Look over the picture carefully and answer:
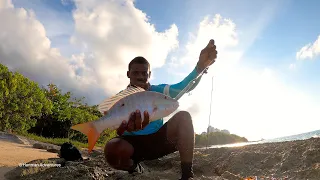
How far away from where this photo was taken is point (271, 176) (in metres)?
3.83

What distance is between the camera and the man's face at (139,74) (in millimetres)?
3683

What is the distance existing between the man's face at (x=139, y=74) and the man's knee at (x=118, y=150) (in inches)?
30.0

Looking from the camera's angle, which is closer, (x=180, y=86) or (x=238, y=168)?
(x=180, y=86)

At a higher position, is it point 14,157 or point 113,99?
point 113,99

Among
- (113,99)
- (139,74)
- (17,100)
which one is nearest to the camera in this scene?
(113,99)

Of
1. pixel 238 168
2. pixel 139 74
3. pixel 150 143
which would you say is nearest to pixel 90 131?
pixel 150 143

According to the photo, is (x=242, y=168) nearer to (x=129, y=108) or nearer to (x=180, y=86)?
(x=180, y=86)

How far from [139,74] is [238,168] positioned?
7.19 ft

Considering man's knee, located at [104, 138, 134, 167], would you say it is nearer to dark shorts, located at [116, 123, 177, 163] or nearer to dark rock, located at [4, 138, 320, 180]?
dark shorts, located at [116, 123, 177, 163]

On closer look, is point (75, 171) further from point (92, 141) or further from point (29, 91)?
point (29, 91)

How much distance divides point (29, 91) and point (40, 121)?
991 cm

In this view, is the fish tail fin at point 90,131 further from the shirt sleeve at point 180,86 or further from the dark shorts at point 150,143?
the shirt sleeve at point 180,86

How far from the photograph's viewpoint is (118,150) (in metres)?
3.54

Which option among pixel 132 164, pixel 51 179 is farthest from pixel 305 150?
pixel 51 179
